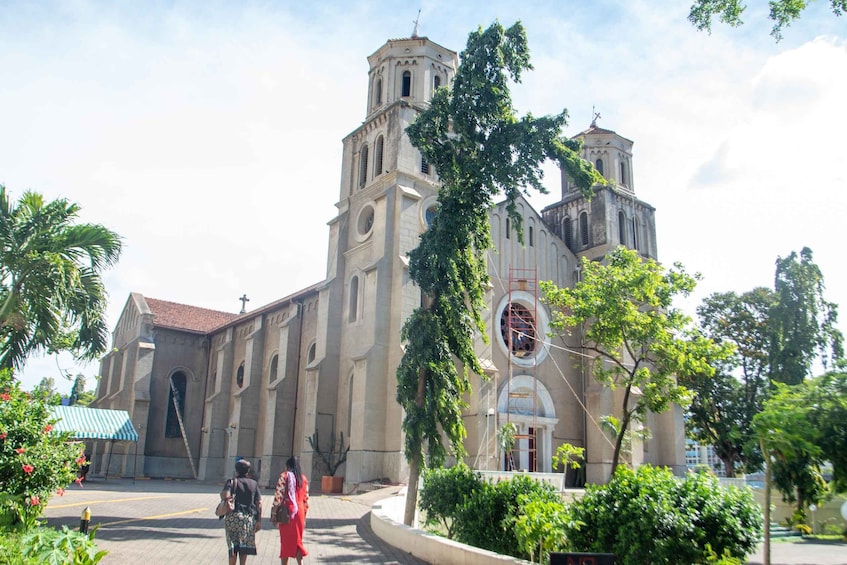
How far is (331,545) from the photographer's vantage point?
11.7 meters

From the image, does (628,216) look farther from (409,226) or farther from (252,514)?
(252,514)

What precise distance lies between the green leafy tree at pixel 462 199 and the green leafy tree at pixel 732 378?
2142cm

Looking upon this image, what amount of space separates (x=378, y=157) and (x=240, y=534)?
67.6 feet

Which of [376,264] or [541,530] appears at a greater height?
[376,264]

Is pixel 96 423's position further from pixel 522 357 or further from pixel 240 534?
pixel 240 534

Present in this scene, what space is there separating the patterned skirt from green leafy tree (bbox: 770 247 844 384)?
2896 centimetres

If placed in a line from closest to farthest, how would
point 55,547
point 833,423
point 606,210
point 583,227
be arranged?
1. point 833,423
2. point 55,547
3. point 606,210
4. point 583,227

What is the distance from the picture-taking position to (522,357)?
2695 centimetres

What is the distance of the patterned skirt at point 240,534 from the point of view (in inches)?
329

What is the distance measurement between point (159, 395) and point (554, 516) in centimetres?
3322

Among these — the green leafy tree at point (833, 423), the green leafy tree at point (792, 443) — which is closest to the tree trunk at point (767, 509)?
the green leafy tree at point (792, 443)

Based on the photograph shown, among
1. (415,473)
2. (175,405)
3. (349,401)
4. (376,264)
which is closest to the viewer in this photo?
(415,473)

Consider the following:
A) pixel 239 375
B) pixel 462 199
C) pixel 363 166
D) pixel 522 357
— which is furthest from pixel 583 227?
pixel 239 375

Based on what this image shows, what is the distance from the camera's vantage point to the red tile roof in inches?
1555
